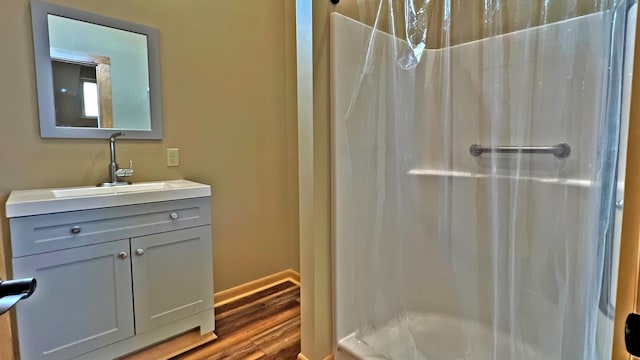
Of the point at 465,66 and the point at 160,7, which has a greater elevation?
the point at 160,7

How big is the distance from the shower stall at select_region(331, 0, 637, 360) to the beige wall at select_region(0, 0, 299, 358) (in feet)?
3.30

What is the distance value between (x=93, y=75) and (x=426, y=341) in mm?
2147

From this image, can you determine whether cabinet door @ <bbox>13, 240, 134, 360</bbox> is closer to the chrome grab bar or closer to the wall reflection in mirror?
the wall reflection in mirror

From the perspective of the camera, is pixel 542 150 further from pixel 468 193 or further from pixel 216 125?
pixel 216 125

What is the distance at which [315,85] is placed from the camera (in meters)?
1.30

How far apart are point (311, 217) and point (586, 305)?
0.99 metres

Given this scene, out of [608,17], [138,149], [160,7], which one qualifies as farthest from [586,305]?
[160,7]

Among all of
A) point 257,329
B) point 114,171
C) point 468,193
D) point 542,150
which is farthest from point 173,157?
point 542,150

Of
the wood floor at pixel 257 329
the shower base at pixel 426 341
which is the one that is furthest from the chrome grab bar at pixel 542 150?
the wood floor at pixel 257 329

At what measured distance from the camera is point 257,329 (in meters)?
1.77

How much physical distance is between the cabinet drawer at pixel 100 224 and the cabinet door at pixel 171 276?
5 centimetres

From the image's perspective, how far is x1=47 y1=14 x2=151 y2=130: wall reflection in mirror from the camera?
59.2 inches

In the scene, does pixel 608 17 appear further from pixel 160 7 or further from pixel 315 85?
pixel 160 7

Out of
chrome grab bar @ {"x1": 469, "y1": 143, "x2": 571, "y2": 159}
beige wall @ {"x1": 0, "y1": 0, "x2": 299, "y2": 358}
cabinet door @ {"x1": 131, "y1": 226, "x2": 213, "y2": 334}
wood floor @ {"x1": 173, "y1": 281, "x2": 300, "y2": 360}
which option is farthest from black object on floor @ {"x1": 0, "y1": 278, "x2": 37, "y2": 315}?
chrome grab bar @ {"x1": 469, "y1": 143, "x2": 571, "y2": 159}
